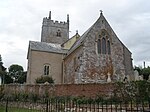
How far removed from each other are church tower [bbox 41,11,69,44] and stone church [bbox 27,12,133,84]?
16237mm

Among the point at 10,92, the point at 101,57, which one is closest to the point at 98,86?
the point at 101,57

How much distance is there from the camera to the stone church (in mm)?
27109

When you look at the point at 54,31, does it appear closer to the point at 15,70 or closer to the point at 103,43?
the point at 15,70

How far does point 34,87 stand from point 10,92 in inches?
153

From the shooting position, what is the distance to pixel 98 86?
742 inches

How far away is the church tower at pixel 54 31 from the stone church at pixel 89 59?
53.3 ft

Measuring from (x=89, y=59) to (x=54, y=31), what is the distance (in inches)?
1155

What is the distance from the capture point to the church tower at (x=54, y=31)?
5422 cm

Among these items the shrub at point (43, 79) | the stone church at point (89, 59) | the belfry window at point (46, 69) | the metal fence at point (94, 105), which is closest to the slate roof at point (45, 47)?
the stone church at point (89, 59)

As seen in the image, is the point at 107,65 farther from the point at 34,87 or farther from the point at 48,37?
the point at 48,37

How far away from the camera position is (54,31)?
179ft

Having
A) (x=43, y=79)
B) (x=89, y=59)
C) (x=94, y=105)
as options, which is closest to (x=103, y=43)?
(x=89, y=59)

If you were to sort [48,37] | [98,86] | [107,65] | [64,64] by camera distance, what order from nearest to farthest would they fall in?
[98,86], [107,65], [64,64], [48,37]

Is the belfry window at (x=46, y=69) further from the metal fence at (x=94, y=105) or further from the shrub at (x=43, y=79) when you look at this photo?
the metal fence at (x=94, y=105)
